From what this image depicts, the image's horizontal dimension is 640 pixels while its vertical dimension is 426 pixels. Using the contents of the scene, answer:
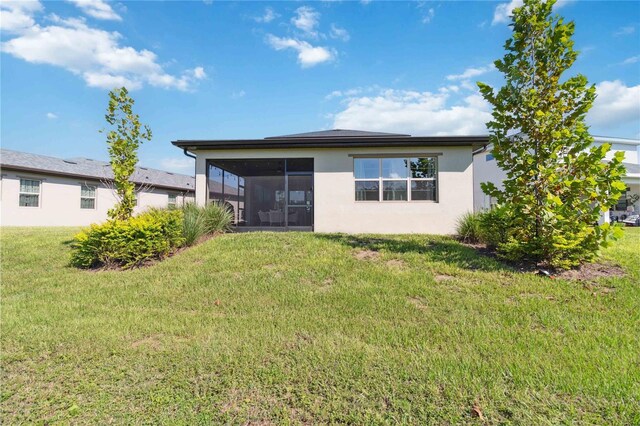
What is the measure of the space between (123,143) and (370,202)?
7.50 m

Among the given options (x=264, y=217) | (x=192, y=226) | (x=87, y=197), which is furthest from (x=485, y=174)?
(x=87, y=197)

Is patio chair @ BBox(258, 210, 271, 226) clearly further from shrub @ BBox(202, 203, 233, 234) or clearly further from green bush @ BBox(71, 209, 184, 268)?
green bush @ BBox(71, 209, 184, 268)

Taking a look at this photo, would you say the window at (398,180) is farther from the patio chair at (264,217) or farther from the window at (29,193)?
the window at (29,193)

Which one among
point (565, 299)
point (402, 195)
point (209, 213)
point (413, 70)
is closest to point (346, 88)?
point (413, 70)

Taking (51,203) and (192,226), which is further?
(51,203)

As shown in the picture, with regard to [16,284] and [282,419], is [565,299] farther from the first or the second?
[16,284]

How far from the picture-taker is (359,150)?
10.6 m

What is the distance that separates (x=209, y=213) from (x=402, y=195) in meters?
6.53

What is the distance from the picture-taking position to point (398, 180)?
10.5m

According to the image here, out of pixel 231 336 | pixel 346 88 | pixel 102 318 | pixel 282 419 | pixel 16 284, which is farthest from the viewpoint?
pixel 346 88

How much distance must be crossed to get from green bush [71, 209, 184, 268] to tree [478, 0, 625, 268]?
23.9ft

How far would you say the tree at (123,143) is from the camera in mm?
7117

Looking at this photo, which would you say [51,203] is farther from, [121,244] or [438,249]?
[438,249]

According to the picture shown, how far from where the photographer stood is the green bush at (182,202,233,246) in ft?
25.8
